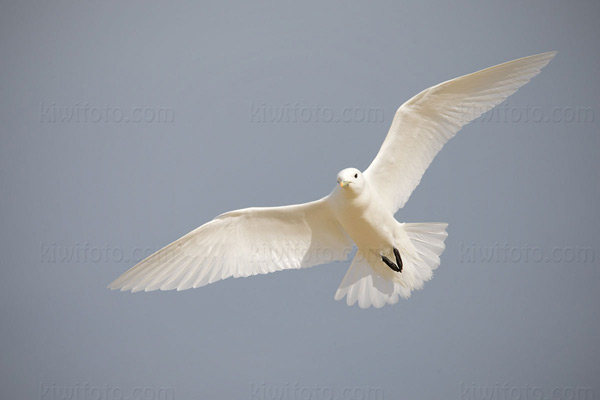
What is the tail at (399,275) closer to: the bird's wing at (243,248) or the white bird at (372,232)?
the white bird at (372,232)

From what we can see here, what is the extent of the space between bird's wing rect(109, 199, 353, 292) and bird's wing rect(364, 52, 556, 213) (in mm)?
1113

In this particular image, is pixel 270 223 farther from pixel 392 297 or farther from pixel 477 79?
pixel 477 79

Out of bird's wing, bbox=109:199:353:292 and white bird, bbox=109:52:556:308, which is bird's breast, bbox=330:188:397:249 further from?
bird's wing, bbox=109:199:353:292

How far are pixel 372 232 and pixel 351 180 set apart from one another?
1.08 meters

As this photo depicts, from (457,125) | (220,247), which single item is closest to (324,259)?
(220,247)

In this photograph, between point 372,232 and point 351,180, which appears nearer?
point 351,180

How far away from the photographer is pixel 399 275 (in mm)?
13156

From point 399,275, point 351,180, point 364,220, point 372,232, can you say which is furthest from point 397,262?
point 351,180

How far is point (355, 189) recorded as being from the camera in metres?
12.1

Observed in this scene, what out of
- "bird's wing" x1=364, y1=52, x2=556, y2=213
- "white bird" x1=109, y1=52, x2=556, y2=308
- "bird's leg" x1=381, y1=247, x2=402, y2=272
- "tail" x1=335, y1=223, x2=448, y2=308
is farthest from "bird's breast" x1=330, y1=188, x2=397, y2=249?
"bird's wing" x1=364, y1=52, x2=556, y2=213

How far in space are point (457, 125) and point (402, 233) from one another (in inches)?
72.9

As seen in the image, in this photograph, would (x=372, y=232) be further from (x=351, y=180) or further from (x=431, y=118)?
(x=431, y=118)

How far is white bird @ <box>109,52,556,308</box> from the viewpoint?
12.8m

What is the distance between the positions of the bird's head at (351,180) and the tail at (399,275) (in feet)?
4.00
